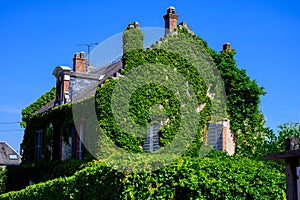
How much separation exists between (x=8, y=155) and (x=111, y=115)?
116 feet

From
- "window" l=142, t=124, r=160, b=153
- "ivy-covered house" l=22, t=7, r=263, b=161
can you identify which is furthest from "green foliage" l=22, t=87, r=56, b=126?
"window" l=142, t=124, r=160, b=153

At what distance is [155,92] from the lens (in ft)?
71.8

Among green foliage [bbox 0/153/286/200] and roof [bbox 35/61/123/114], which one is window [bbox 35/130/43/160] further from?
green foliage [bbox 0/153/286/200]

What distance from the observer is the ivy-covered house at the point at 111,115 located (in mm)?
21219

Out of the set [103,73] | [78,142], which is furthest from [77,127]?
[103,73]

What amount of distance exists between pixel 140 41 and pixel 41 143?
30.5 feet

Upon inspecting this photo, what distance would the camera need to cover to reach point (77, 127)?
2364 centimetres

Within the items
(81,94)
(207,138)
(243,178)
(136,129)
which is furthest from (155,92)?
(243,178)

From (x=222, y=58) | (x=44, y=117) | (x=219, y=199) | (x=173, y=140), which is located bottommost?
(x=219, y=199)

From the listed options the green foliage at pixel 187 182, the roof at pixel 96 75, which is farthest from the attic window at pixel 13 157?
the green foliage at pixel 187 182

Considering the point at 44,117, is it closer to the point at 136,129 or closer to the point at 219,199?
the point at 136,129

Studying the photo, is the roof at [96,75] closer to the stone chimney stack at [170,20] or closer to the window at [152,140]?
the stone chimney stack at [170,20]

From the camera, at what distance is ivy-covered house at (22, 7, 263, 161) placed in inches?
835

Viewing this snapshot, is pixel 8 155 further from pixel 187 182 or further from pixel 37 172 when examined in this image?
pixel 187 182
